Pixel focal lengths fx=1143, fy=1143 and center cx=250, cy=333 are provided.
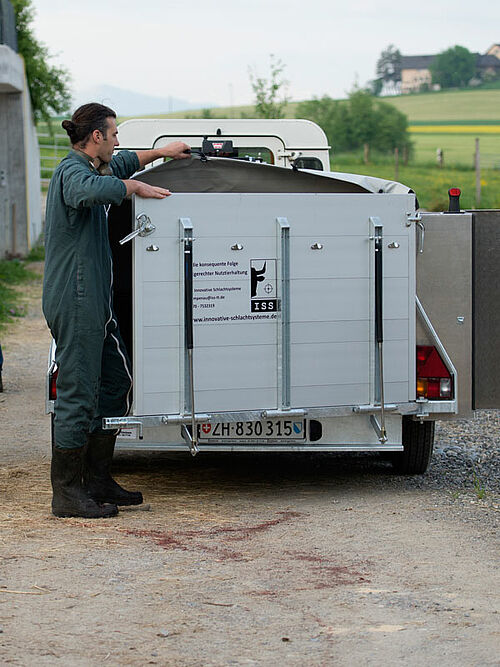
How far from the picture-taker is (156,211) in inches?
239

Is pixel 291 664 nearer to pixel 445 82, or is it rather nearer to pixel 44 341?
pixel 44 341

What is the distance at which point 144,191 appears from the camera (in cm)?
600

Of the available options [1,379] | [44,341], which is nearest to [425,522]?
[1,379]

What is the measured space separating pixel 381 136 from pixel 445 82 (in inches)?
1391

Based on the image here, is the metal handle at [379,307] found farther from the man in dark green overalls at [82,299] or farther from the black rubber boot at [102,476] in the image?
the black rubber boot at [102,476]

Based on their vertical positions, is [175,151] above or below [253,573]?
above

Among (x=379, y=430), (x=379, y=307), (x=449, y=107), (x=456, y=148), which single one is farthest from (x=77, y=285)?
(x=449, y=107)

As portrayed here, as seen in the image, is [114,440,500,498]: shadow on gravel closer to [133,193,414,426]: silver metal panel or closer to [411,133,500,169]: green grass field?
[133,193,414,426]: silver metal panel

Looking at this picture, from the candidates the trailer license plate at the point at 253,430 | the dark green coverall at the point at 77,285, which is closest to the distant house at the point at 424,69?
the trailer license plate at the point at 253,430

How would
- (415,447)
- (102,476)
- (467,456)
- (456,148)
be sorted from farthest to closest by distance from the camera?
(456,148) < (467,456) < (415,447) < (102,476)

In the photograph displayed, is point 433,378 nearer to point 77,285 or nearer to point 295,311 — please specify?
point 295,311

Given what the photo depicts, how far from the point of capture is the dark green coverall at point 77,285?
19.5 feet

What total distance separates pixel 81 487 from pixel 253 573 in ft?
4.69

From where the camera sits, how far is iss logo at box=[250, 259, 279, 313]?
626 cm
